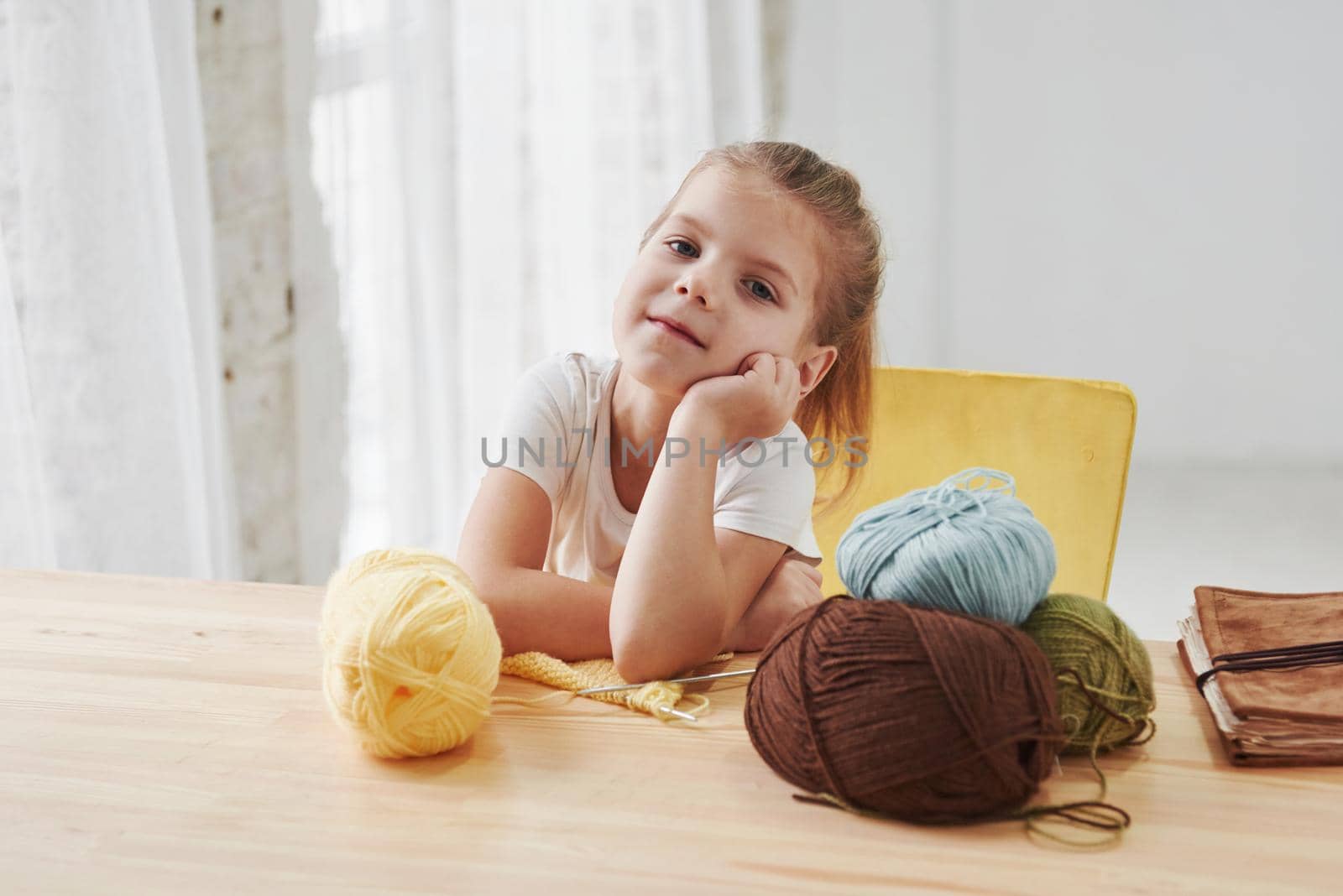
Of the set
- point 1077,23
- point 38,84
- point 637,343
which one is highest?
point 1077,23

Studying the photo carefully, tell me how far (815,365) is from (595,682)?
1.41 ft

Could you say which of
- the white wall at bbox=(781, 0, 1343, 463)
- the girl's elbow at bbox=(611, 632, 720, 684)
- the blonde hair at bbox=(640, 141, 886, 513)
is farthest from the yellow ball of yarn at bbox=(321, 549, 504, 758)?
the white wall at bbox=(781, 0, 1343, 463)

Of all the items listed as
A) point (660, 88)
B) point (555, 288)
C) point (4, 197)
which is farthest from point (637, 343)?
point (660, 88)

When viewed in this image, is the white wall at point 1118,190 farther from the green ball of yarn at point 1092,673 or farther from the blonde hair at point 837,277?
the green ball of yarn at point 1092,673

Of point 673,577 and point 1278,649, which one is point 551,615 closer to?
point 673,577

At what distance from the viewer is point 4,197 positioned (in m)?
1.41

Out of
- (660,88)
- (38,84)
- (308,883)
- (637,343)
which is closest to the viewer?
(308,883)

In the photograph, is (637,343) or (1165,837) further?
(637,343)

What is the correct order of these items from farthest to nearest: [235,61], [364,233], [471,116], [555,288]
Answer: [555,288]
[471,116]
[364,233]
[235,61]

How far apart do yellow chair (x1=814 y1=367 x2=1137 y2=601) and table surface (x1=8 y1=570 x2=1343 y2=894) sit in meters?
0.38

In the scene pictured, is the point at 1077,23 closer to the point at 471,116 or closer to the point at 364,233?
the point at 471,116

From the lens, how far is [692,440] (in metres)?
0.99

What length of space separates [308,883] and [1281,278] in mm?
4505

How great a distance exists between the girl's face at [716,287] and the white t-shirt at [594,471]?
0.12 meters
